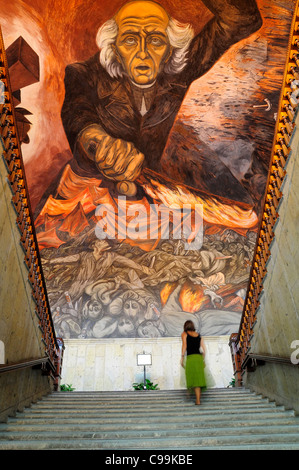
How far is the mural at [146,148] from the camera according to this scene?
→ 32.7 ft

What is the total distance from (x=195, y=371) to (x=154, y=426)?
120cm

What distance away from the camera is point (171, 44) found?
34.9ft

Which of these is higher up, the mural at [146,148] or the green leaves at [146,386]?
the mural at [146,148]

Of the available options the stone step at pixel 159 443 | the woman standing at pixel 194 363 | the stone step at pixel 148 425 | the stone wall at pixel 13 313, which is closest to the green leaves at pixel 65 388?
the stone wall at pixel 13 313

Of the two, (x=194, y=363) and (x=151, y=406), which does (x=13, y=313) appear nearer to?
(x=151, y=406)

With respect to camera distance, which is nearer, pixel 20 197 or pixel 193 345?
pixel 193 345

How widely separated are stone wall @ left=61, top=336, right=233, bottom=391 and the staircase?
9.23 metres

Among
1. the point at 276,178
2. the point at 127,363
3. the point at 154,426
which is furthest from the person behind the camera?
the point at 127,363

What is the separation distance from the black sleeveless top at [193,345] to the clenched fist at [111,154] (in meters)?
8.98

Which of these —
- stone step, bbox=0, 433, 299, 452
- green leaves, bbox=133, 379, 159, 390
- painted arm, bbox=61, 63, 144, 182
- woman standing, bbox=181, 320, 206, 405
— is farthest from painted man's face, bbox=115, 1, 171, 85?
stone step, bbox=0, 433, 299, 452

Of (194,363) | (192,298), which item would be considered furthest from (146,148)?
(194,363)

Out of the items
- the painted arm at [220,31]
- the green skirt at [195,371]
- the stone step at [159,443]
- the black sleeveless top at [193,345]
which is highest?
the painted arm at [220,31]

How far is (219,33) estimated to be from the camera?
10086mm

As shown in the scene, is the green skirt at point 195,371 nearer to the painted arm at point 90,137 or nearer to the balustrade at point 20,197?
the balustrade at point 20,197
